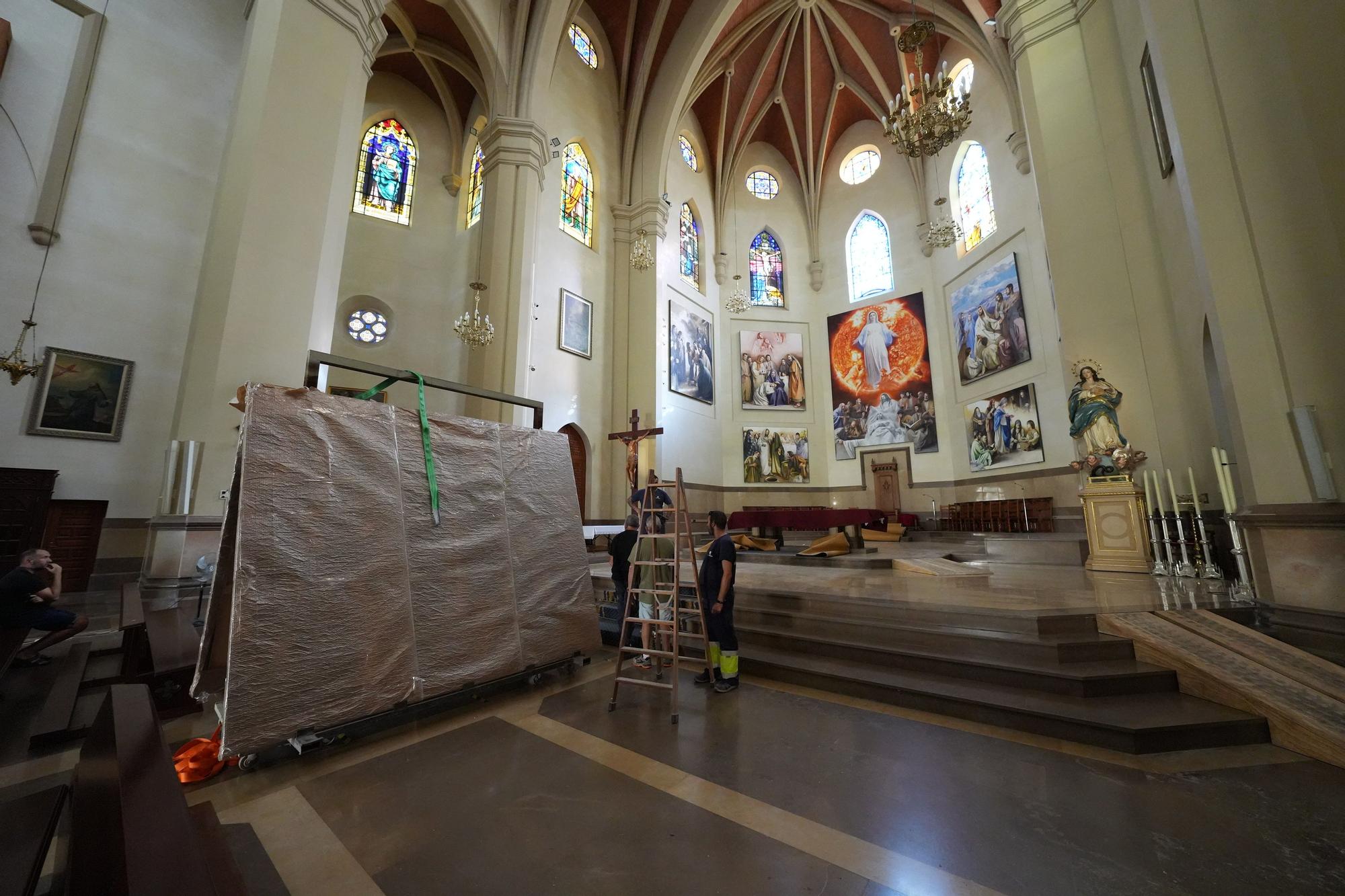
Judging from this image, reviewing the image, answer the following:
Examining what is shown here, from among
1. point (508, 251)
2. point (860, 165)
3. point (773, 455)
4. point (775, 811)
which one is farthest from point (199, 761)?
point (860, 165)

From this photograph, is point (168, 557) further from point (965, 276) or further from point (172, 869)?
point (965, 276)

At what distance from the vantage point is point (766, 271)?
18719 millimetres

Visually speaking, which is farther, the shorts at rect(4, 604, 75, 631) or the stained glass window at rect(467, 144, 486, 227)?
the stained glass window at rect(467, 144, 486, 227)

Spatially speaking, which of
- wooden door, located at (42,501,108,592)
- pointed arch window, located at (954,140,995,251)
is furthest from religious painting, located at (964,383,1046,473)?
wooden door, located at (42,501,108,592)

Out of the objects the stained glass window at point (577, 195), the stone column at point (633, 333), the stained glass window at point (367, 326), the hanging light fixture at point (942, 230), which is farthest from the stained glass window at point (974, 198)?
the stained glass window at point (367, 326)

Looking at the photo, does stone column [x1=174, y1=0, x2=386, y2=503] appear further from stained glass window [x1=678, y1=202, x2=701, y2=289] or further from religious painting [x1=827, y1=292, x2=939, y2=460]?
religious painting [x1=827, y1=292, x2=939, y2=460]

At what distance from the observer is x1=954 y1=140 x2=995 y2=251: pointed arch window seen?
539 inches

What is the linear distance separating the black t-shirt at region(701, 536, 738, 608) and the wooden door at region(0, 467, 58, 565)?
994 centimetres

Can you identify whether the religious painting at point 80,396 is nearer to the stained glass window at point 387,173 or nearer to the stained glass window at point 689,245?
the stained glass window at point 387,173

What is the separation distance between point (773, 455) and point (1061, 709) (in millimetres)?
14313

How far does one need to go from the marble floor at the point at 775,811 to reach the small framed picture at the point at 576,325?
1045 cm

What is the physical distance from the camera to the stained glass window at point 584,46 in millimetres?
13836

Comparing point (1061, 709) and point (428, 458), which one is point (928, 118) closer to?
point (1061, 709)

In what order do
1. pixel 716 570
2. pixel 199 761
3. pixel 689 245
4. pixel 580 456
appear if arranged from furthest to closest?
1. pixel 689 245
2. pixel 580 456
3. pixel 716 570
4. pixel 199 761
